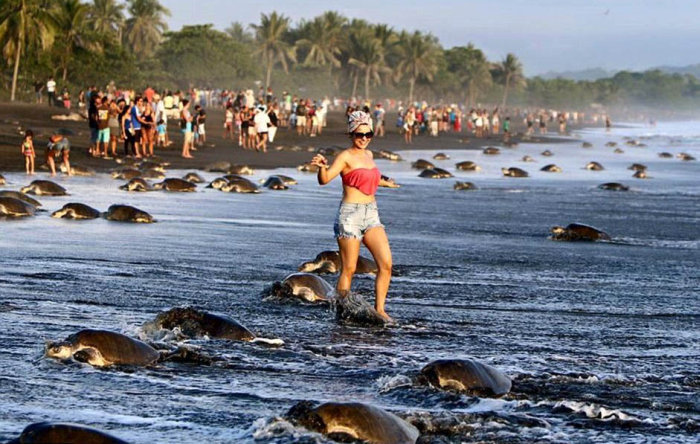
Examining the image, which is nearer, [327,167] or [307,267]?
[327,167]

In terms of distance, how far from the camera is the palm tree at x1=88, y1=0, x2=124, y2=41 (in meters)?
96.8

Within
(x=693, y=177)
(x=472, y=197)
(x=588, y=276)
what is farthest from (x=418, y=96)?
(x=588, y=276)

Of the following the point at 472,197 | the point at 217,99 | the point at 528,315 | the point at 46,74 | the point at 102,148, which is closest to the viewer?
the point at 528,315

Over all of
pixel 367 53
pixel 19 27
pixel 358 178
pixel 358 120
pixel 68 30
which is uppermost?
pixel 367 53

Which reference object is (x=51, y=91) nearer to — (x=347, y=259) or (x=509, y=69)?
(x=347, y=259)

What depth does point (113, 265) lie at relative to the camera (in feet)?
36.7

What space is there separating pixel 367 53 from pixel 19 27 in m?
68.3

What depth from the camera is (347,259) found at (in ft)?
28.5

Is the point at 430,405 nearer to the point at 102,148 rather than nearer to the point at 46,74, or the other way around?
the point at 102,148

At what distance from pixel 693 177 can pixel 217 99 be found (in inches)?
1934

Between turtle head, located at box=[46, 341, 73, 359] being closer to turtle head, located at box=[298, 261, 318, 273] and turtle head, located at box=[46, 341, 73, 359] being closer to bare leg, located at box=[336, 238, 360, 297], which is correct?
bare leg, located at box=[336, 238, 360, 297]

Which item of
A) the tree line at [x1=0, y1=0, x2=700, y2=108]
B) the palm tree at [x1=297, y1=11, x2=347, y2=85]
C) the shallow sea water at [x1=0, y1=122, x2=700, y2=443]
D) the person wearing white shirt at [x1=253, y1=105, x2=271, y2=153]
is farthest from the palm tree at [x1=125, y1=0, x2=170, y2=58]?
the shallow sea water at [x1=0, y1=122, x2=700, y2=443]

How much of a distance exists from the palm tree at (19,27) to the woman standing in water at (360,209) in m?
47.5

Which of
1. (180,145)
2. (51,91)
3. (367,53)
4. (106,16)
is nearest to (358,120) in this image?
(180,145)
